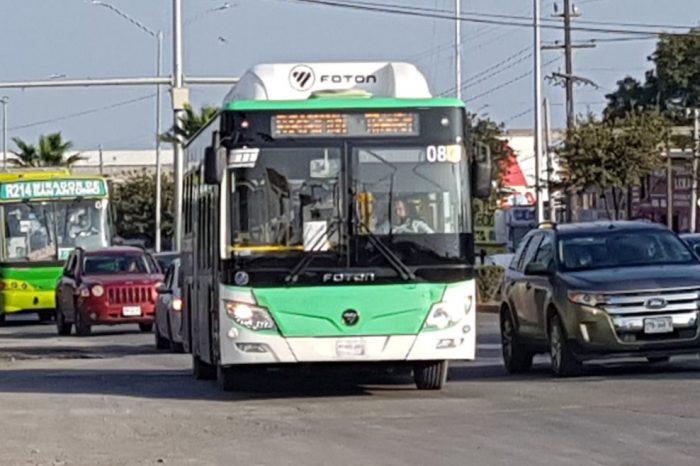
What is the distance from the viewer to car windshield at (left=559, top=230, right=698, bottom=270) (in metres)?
19.8

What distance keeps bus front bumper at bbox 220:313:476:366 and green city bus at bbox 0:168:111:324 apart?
2295cm

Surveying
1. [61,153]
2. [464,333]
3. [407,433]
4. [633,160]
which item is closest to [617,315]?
[464,333]

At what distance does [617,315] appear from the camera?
1848 centimetres

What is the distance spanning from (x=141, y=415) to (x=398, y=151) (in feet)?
11.9

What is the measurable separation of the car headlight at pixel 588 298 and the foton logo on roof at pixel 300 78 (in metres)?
3.86

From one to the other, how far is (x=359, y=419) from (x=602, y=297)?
447cm

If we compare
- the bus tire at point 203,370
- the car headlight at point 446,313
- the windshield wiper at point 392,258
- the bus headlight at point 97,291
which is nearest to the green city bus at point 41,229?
the bus headlight at point 97,291

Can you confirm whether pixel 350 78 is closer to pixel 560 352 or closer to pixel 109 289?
pixel 560 352

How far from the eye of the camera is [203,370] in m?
20.3

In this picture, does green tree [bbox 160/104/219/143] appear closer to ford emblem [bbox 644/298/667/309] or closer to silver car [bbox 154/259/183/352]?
silver car [bbox 154/259/183/352]

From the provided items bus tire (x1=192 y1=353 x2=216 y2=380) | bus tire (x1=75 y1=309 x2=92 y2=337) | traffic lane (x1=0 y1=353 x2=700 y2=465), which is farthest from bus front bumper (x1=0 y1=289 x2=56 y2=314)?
bus tire (x1=192 y1=353 x2=216 y2=380)

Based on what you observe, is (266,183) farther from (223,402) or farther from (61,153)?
(61,153)

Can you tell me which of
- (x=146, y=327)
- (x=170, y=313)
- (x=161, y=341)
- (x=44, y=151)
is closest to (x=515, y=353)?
(x=170, y=313)

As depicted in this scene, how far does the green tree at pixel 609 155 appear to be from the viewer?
58.2 m
